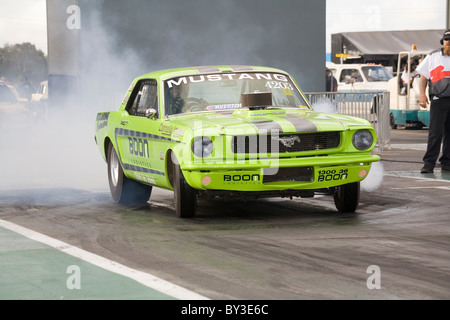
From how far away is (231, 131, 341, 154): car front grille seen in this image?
7773 millimetres

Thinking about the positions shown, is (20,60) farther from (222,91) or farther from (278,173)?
(278,173)

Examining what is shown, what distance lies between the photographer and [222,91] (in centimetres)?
902

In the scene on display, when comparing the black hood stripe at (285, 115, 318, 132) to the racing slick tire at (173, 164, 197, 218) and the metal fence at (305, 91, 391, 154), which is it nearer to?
the racing slick tire at (173, 164, 197, 218)

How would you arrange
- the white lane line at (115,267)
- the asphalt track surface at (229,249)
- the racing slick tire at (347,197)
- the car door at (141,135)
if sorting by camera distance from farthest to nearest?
the car door at (141,135)
the racing slick tire at (347,197)
the asphalt track surface at (229,249)
the white lane line at (115,267)

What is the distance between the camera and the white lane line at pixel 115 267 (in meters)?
5.19

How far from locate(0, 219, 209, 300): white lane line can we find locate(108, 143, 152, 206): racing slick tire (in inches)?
73.2

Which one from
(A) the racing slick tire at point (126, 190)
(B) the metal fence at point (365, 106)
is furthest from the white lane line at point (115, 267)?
(B) the metal fence at point (365, 106)

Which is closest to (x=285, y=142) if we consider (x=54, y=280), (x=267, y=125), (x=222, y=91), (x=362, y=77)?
(x=267, y=125)

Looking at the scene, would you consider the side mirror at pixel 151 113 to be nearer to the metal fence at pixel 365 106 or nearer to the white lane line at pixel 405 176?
the white lane line at pixel 405 176

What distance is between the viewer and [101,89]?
64.8 ft

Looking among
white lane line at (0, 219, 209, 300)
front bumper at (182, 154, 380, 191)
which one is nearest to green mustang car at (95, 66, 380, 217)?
front bumper at (182, 154, 380, 191)

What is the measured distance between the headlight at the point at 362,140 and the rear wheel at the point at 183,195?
151 centimetres

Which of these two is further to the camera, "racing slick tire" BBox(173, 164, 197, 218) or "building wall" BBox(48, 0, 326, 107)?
"building wall" BBox(48, 0, 326, 107)
